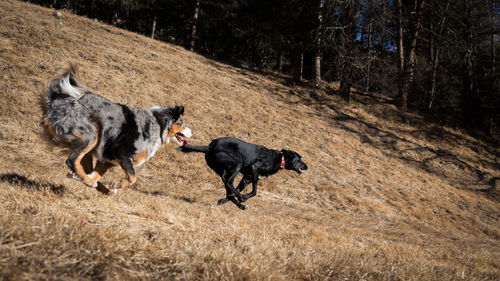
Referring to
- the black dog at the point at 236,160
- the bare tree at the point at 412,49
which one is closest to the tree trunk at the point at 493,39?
the bare tree at the point at 412,49

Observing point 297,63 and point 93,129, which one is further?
point 297,63

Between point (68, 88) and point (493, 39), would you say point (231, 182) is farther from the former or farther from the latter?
point (493, 39)

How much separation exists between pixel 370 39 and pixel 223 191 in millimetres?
14756

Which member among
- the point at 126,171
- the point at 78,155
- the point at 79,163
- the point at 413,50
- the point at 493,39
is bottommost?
the point at 126,171

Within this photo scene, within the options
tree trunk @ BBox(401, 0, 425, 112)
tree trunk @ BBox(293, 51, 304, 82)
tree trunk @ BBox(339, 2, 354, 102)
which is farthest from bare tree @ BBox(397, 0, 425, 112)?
tree trunk @ BBox(293, 51, 304, 82)

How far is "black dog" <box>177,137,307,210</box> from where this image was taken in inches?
249

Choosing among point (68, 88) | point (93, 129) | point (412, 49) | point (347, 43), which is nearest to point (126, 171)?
point (93, 129)

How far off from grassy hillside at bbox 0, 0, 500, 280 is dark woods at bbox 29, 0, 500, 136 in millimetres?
3333

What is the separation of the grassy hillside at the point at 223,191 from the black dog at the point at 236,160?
725mm

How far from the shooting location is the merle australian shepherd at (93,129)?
3.62 meters

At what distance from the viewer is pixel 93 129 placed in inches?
146

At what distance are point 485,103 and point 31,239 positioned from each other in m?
33.0

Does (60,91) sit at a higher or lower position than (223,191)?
higher

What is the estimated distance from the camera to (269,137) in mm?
13500
